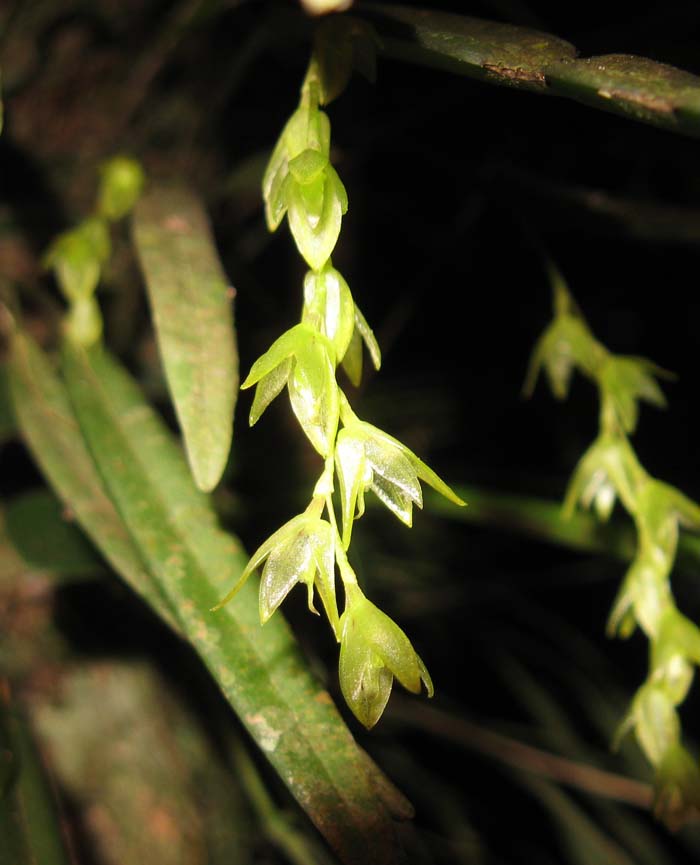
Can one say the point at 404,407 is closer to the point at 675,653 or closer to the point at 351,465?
the point at 675,653

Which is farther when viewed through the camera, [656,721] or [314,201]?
[656,721]

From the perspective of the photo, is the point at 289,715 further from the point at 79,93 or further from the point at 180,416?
A: the point at 79,93

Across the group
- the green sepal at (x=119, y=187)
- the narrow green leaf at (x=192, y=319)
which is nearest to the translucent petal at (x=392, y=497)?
the narrow green leaf at (x=192, y=319)

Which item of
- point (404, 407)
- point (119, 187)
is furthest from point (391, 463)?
point (404, 407)

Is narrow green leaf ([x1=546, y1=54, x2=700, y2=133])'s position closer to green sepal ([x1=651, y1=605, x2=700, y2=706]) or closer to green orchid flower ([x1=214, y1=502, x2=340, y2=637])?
green orchid flower ([x1=214, y1=502, x2=340, y2=637])

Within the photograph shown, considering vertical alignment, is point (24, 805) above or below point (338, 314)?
below

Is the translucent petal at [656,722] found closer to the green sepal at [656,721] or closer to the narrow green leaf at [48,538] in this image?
the green sepal at [656,721]
